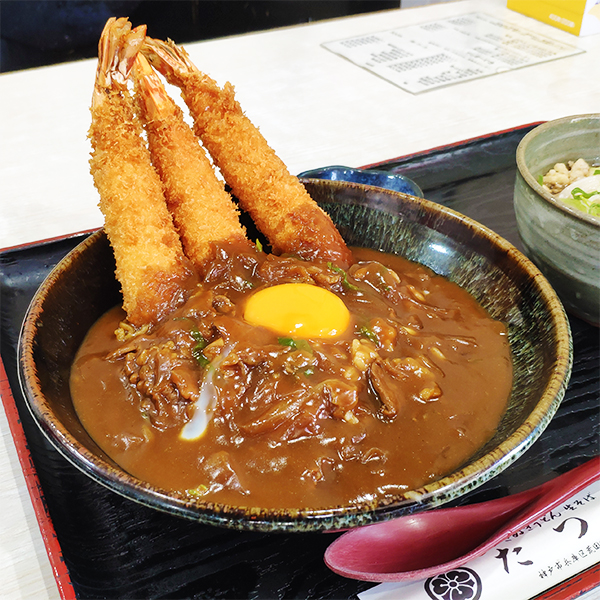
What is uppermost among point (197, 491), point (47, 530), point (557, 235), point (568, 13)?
point (568, 13)

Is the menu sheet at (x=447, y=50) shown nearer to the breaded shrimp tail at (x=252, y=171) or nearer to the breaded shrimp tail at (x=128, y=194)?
the breaded shrimp tail at (x=252, y=171)

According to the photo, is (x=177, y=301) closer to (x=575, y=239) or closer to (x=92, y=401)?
(x=92, y=401)

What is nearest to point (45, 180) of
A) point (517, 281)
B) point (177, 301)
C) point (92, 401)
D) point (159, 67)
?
point (159, 67)

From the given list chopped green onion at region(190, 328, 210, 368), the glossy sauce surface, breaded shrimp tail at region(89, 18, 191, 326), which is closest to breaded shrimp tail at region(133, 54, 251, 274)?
breaded shrimp tail at region(89, 18, 191, 326)

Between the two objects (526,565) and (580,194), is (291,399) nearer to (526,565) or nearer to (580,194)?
(526,565)

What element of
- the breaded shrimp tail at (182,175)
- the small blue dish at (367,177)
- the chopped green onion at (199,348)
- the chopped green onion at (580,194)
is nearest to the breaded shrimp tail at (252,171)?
the breaded shrimp tail at (182,175)

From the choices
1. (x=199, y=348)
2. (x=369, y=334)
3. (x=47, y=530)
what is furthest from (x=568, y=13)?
(x=47, y=530)
